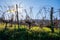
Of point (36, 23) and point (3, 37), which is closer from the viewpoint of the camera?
point (3, 37)

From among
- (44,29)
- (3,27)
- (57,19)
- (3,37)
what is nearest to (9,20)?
(3,27)

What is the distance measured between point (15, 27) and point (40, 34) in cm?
99

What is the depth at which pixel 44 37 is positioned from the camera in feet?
18.9

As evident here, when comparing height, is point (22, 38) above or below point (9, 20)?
below

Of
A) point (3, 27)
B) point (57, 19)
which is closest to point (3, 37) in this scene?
point (3, 27)

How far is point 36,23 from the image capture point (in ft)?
21.2

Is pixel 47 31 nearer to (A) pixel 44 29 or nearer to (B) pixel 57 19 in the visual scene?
(A) pixel 44 29

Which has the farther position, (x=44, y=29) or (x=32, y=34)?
(x=44, y=29)

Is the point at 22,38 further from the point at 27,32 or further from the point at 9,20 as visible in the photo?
the point at 9,20

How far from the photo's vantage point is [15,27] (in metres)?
6.23

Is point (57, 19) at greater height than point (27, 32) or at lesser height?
greater

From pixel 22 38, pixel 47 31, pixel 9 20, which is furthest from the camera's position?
pixel 9 20

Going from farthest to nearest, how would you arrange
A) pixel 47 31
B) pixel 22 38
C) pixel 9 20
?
pixel 9 20 → pixel 47 31 → pixel 22 38

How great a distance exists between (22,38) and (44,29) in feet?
3.51
